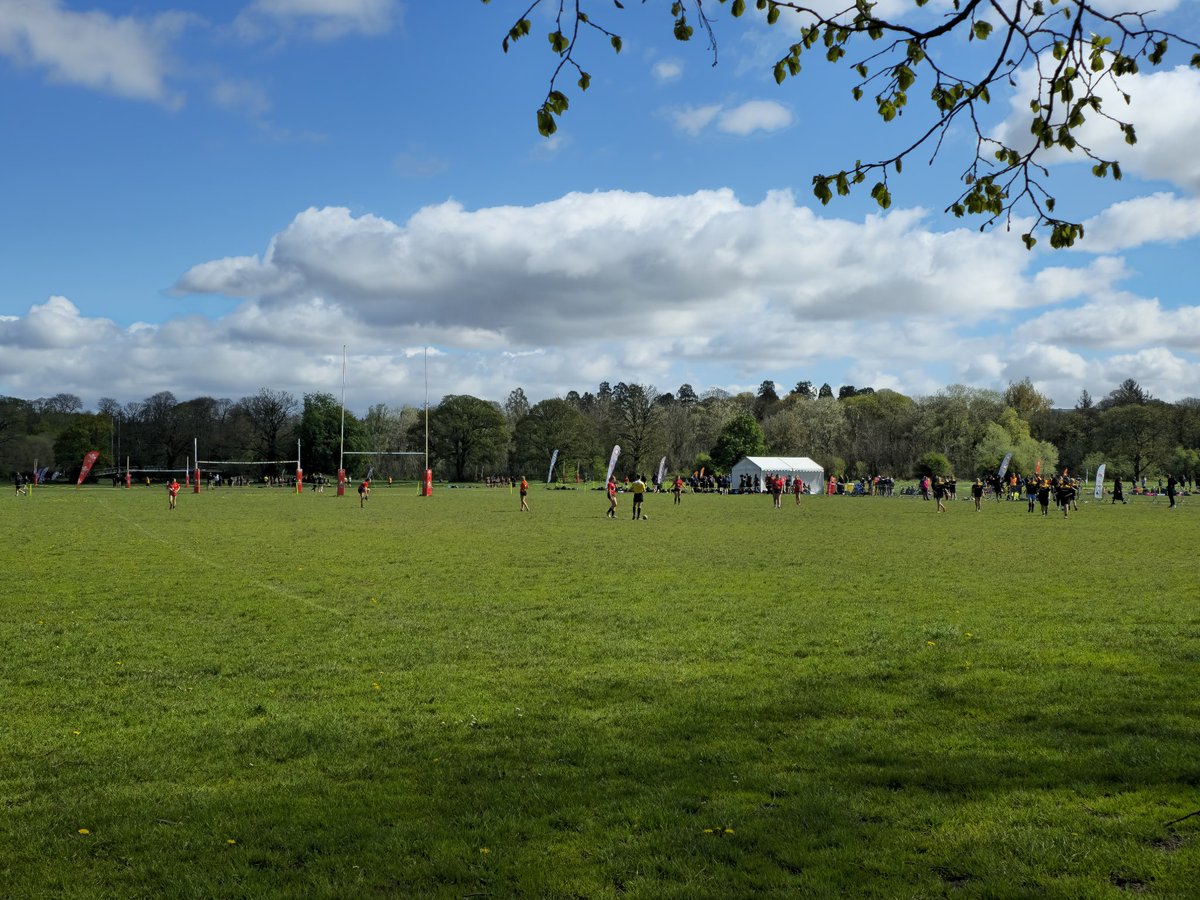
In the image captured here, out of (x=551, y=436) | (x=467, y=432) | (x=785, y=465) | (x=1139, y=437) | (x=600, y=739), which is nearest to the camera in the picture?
(x=600, y=739)

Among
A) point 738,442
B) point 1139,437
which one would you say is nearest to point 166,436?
point 738,442

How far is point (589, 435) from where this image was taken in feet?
361

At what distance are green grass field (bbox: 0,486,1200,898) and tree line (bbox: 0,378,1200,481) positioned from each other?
3540 inches

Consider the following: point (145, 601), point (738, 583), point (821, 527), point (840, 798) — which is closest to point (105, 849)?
point (840, 798)

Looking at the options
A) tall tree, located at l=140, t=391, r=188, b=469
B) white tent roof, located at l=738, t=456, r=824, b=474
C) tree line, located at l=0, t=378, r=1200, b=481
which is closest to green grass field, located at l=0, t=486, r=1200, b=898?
white tent roof, located at l=738, t=456, r=824, b=474

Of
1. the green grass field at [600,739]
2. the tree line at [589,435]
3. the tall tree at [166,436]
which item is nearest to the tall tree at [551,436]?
the tree line at [589,435]

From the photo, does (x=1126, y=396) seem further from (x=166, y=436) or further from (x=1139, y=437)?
(x=166, y=436)

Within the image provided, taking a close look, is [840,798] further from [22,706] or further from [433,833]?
[22,706]

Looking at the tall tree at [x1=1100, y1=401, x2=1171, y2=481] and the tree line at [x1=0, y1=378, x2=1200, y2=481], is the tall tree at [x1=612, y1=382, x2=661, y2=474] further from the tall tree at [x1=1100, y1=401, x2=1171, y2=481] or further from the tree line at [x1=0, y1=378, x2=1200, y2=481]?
the tall tree at [x1=1100, y1=401, x2=1171, y2=481]

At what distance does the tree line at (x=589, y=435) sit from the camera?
104562mm

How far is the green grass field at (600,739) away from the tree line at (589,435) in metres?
89.9

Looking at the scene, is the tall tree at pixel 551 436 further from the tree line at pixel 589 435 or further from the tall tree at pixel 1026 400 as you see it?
the tall tree at pixel 1026 400

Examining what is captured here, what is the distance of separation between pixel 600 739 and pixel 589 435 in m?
103

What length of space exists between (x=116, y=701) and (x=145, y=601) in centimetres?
636
